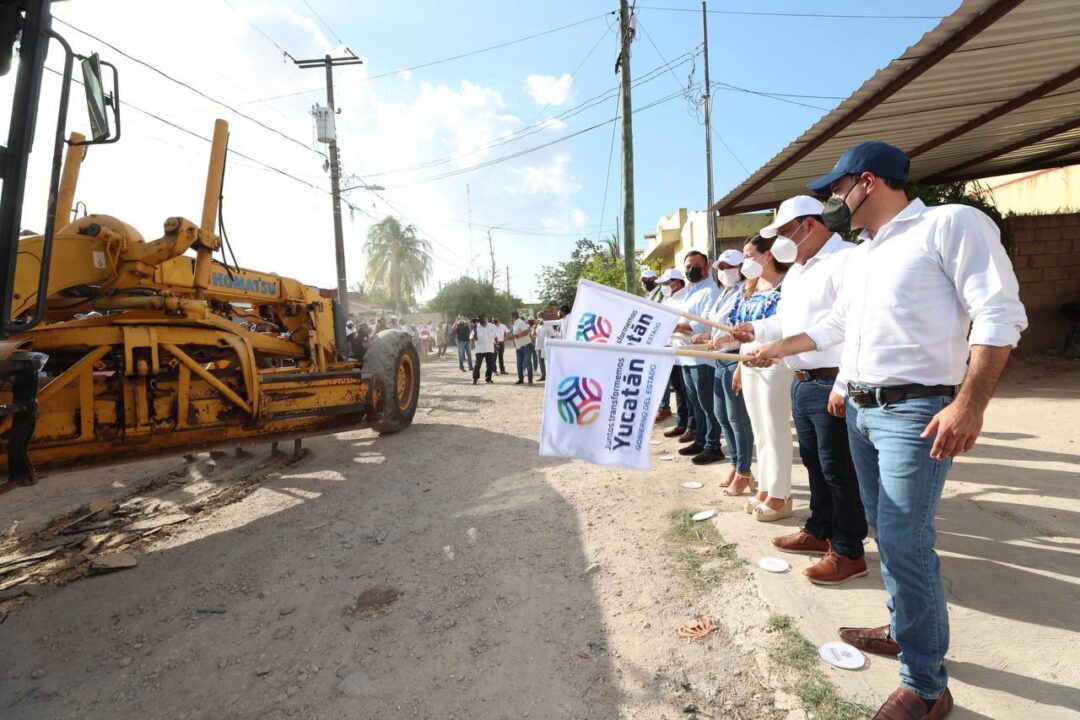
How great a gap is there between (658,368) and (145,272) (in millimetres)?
3676

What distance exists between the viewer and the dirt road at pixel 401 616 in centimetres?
226

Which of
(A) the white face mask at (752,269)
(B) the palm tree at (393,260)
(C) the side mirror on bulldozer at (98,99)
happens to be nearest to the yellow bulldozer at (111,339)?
(C) the side mirror on bulldozer at (98,99)

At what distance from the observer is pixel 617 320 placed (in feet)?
8.68

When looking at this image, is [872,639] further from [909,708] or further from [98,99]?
[98,99]

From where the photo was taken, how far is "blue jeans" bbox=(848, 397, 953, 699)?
185 centimetres

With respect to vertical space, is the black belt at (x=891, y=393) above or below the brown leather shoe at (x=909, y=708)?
above

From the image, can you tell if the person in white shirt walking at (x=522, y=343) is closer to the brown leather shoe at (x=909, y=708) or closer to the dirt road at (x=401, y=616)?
the dirt road at (x=401, y=616)

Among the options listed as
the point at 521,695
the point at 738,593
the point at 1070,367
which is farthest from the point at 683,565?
the point at 1070,367

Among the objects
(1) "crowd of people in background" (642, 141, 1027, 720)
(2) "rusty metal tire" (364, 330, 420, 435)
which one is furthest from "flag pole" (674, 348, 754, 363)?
(2) "rusty metal tire" (364, 330, 420, 435)

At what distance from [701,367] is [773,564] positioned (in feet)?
7.44

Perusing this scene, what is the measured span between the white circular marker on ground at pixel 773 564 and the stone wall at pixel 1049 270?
9.46 metres

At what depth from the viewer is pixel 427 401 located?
10.2 m

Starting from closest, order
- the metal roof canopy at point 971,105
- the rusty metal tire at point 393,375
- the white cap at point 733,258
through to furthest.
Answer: the metal roof canopy at point 971,105, the white cap at point 733,258, the rusty metal tire at point 393,375

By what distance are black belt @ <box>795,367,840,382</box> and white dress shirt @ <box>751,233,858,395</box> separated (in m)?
0.03
